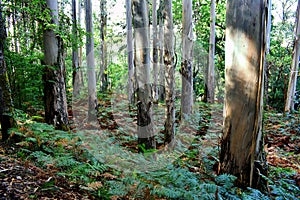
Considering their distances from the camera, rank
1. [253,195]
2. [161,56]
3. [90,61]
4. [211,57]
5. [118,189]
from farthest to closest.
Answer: [161,56] < [211,57] < [90,61] < [118,189] < [253,195]

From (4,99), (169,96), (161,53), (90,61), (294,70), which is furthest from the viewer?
(161,53)

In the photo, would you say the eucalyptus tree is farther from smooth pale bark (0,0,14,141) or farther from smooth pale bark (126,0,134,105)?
smooth pale bark (0,0,14,141)

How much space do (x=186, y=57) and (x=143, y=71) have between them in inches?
131

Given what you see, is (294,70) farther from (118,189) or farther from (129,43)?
(118,189)

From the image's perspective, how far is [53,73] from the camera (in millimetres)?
5484

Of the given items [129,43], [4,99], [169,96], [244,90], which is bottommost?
[169,96]

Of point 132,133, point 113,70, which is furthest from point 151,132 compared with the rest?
point 113,70

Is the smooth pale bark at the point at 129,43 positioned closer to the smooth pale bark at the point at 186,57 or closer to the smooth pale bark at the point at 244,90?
the smooth pale bark at the point at 186,57

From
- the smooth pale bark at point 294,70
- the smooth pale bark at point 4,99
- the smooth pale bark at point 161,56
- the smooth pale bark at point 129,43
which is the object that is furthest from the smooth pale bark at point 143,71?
the smooth pale bark at point 161,56

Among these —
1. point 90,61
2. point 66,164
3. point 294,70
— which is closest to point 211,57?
point 294,70

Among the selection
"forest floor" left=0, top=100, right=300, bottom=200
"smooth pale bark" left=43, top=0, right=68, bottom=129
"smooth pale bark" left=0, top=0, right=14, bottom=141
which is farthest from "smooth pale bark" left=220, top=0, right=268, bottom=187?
"smooth pale bark" left=43, top=0, right=68, bottom=129

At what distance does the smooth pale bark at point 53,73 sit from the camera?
546cm

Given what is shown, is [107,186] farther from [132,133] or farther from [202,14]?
[202,14]

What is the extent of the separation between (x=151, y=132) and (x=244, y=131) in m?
2.79
